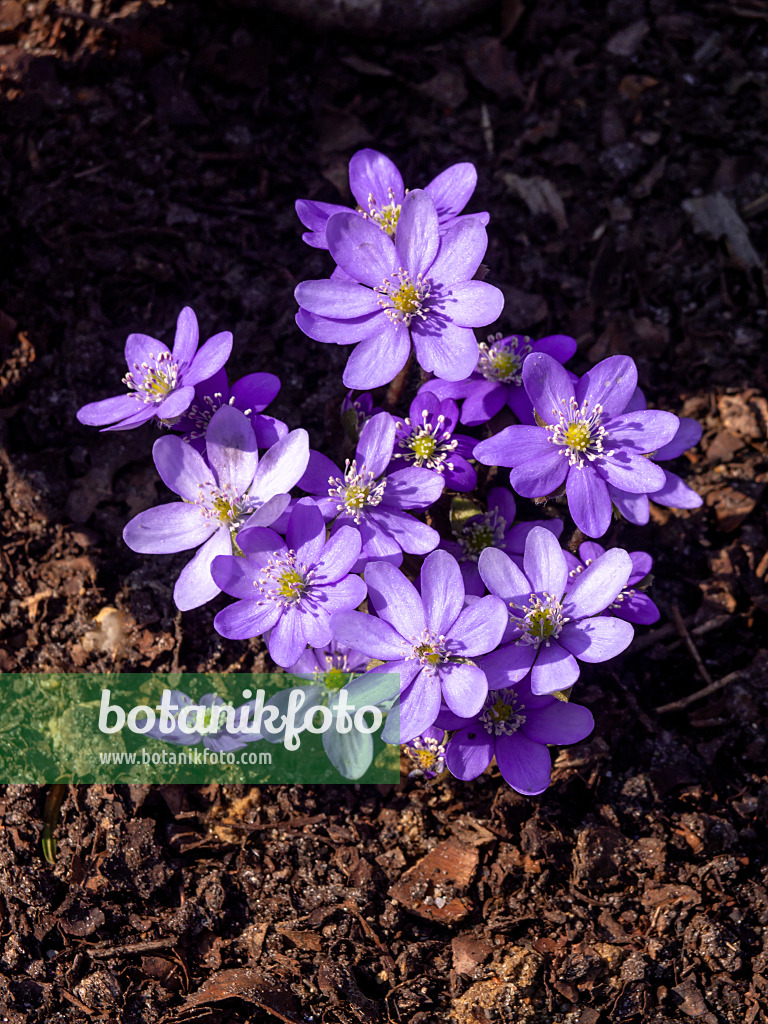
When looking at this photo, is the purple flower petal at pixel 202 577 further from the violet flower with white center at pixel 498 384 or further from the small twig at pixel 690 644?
the small twig at pixel 690 644

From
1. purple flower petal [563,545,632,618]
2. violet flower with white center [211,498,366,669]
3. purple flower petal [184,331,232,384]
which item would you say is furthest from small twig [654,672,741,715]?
purple flower petal [184,331,232,384]

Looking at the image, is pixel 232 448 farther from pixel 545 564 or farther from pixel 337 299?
pixel 545 564

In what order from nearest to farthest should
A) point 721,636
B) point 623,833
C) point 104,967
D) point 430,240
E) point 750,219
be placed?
point 430,240 → point 104,967 → point 623,833 → point 721,636 → point 750,219

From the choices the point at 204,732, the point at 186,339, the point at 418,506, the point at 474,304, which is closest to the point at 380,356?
the point at 474,304

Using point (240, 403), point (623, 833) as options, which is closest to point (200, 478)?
point (240, 403)

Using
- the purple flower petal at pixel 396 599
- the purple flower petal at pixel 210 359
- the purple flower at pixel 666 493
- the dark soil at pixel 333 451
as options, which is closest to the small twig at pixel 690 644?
the dark soil at pixel 333 451

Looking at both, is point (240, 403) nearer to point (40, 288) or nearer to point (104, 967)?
point (40, 288)
